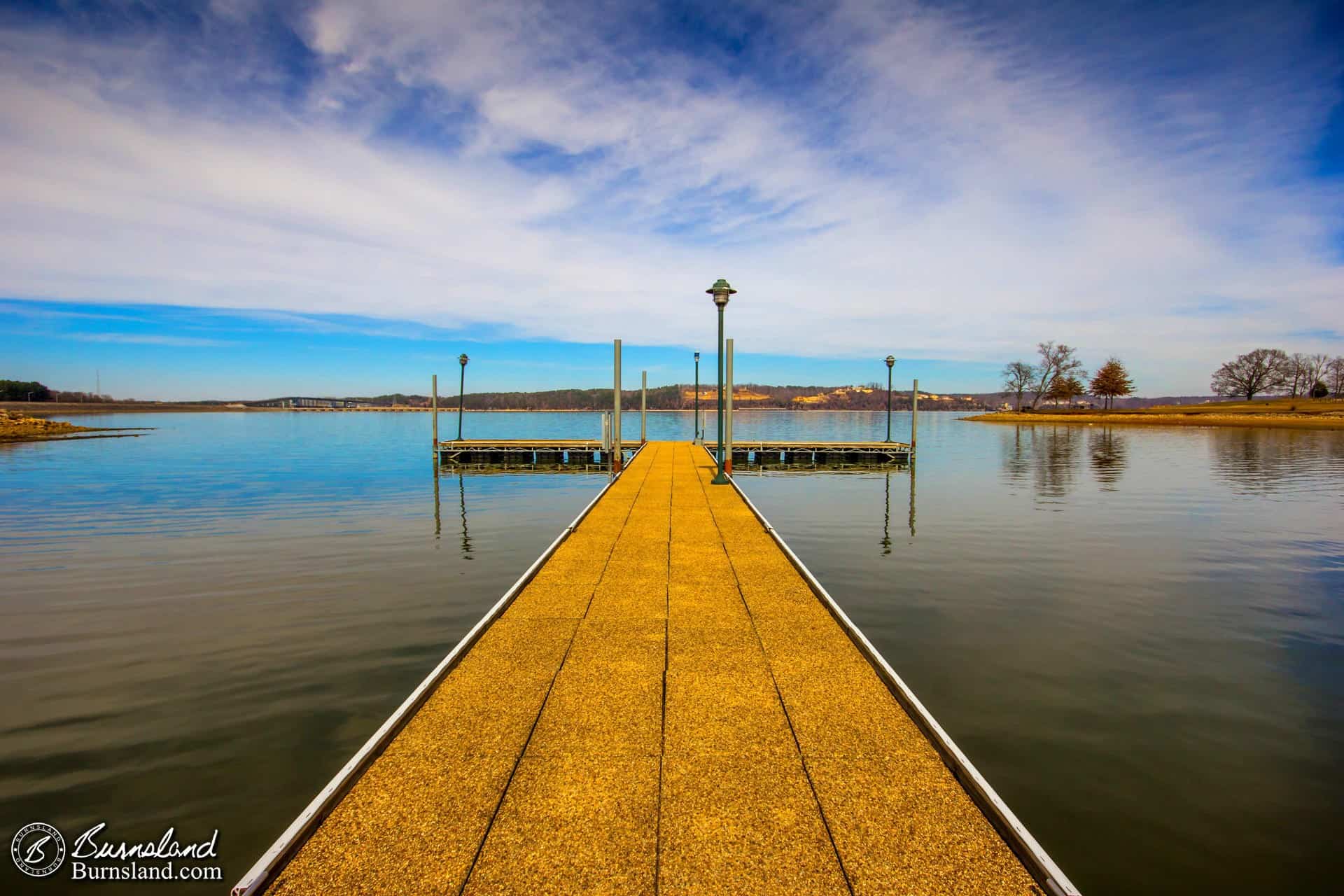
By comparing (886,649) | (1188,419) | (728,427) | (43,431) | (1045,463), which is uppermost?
(1188,419)

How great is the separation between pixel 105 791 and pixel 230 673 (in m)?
2.18

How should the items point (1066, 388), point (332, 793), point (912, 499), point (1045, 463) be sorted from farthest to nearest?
1. point (1066, 388)
2. point (1045, 463)
3. point (912, 499)
4. point (332, 793)

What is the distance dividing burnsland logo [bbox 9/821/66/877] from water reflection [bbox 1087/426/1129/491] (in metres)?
26.8

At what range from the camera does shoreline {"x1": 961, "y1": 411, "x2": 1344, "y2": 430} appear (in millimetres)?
63156

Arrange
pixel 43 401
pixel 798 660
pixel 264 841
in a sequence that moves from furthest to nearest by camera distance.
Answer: pixel 43 401, pixel 798 660, pixel 264 841

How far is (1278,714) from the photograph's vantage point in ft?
19.7

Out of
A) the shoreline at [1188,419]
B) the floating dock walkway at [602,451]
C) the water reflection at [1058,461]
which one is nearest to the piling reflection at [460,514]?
the floating dock walkway at [602,451]

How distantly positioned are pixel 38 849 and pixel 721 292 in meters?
14.3

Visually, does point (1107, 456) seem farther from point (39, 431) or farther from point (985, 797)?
point (39, 431)

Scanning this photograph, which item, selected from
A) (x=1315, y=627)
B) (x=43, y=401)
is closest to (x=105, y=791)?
(x=1315, y=627)

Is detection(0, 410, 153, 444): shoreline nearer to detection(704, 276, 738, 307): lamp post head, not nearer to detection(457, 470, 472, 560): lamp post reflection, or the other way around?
detection(457, 470, 472, 560): lamp post reflection

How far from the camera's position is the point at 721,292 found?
50.2ft

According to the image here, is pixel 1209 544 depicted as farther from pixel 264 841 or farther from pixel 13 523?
pixel 13 523

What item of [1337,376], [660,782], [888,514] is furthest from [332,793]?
[1337,376]
